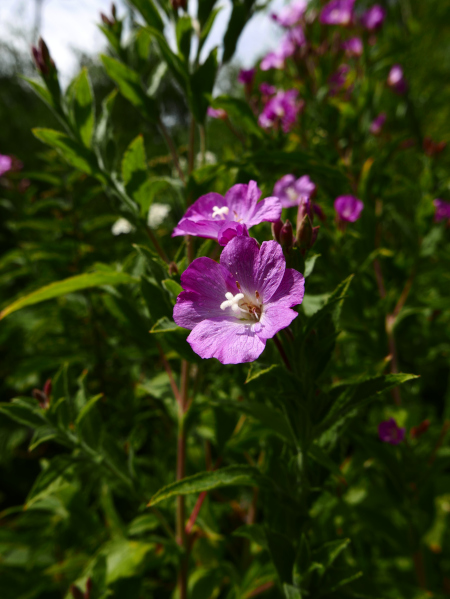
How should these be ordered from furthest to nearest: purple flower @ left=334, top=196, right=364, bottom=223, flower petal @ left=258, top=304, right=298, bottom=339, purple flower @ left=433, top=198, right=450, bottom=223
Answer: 1. purple flower @ left=433, top=198, right=450, bottom=223
2. purple flower @ left=334, top=196, right=364, bottom=223
3. flower petal @ left=258, top=304, right=298, bottom=339

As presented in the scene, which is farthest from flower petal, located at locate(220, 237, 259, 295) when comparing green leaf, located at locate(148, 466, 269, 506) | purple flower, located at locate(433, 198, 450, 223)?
purple flower, located at locate(433, 198, 450, 223)

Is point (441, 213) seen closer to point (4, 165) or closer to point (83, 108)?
point (83, 108)

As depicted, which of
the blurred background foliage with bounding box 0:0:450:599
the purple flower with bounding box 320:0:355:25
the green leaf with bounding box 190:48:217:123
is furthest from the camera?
the purple flower with bounding box 320:0:355:25

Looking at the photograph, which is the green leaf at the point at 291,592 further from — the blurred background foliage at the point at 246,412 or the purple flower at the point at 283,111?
the purple flower at the point at 283,111

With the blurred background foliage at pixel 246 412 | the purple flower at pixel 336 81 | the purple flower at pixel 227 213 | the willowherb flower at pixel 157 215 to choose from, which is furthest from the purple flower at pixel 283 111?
the purple flower at pixel 227 213

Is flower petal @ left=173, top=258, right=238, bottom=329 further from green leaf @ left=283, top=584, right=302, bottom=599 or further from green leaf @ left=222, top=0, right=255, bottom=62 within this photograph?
green leaf @ left=222, top=0, right=255, bottom=62

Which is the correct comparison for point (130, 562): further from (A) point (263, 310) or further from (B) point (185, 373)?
(A) point (263, 310)

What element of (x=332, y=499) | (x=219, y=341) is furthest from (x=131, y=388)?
(x=219, y=341)
